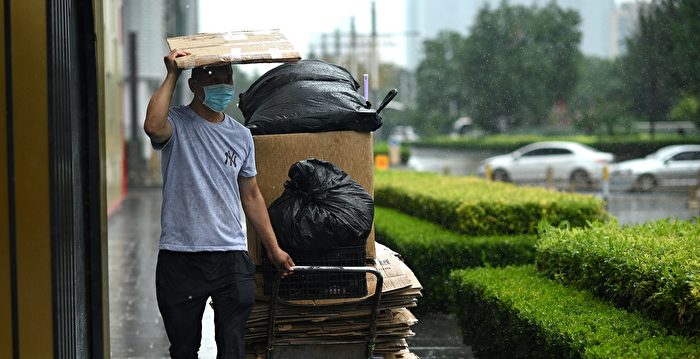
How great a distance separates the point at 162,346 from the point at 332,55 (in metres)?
28.8

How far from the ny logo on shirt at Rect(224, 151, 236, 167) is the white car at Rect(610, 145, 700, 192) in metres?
26.1

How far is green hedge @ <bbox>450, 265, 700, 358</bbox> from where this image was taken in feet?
13.6

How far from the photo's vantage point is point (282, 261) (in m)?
4.19

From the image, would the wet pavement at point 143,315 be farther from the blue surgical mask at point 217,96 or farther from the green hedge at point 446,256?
the blue surgical mask at point 217,96

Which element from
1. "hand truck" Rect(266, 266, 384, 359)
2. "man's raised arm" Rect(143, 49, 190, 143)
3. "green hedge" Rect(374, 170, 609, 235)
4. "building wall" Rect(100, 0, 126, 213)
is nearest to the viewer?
"man's raised arm" Rect(143, 49, 190, 143)

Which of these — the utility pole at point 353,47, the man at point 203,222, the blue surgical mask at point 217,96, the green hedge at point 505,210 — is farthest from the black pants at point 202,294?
the utility pole at point 353,47

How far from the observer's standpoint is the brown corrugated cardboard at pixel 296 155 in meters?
4.54

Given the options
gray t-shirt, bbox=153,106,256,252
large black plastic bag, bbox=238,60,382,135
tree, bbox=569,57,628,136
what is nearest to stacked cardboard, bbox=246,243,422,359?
gray t-shirt, bbox=153,106,256,252

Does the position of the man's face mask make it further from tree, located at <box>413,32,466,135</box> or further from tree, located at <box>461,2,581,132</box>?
tree, located at <box>413,32,466,135</box>

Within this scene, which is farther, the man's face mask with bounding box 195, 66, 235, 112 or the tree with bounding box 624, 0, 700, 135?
the tree with bounding box 624, 0, 700, 135

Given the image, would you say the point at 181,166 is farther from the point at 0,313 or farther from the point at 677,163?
the point at 677,163

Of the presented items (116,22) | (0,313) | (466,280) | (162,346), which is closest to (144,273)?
(162,346)

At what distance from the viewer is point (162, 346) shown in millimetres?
7332

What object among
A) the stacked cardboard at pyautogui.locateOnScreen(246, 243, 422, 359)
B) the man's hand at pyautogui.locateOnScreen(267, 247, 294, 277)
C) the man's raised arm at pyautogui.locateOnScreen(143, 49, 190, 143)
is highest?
the man's raised arm at pyautogui.locateOnScreen(143, 49, 190, 143)
